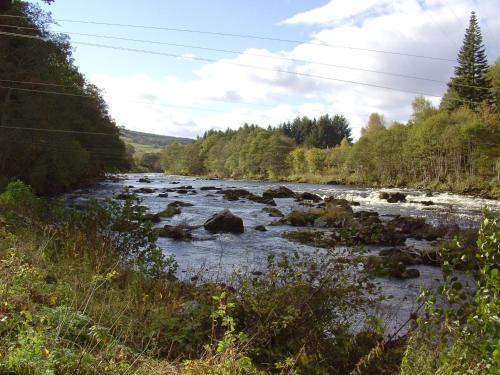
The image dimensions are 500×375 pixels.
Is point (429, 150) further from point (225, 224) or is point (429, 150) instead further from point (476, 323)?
point (476, 323)

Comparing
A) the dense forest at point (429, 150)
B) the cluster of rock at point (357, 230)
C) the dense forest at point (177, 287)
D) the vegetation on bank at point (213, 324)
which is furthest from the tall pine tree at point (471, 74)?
the vegetation on bank at point (213, 324)

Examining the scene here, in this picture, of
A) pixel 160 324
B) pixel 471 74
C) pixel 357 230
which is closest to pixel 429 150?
pixel 471 74

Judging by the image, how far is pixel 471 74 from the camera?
6412cm

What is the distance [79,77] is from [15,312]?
54614mm

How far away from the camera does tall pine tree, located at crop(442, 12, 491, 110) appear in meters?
62.3

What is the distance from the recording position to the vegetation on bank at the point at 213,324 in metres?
3.69

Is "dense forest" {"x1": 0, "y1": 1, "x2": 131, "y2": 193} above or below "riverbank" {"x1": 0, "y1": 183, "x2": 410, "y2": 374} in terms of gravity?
above

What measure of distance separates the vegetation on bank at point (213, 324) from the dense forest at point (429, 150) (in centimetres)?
2512

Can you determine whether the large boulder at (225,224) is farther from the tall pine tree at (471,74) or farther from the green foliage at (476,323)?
the tall pine tree at (471,74)

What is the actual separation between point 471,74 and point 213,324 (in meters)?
70.6

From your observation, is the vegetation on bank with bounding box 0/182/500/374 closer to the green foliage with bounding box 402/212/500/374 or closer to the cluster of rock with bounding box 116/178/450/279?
the green foliage with bounding box 402/212/500/374

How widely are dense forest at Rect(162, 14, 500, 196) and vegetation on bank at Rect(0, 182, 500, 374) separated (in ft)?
82.4

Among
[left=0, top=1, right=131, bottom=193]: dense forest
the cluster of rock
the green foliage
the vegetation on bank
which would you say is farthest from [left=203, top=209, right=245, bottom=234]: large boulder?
the green foliage

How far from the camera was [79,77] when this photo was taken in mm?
53781
